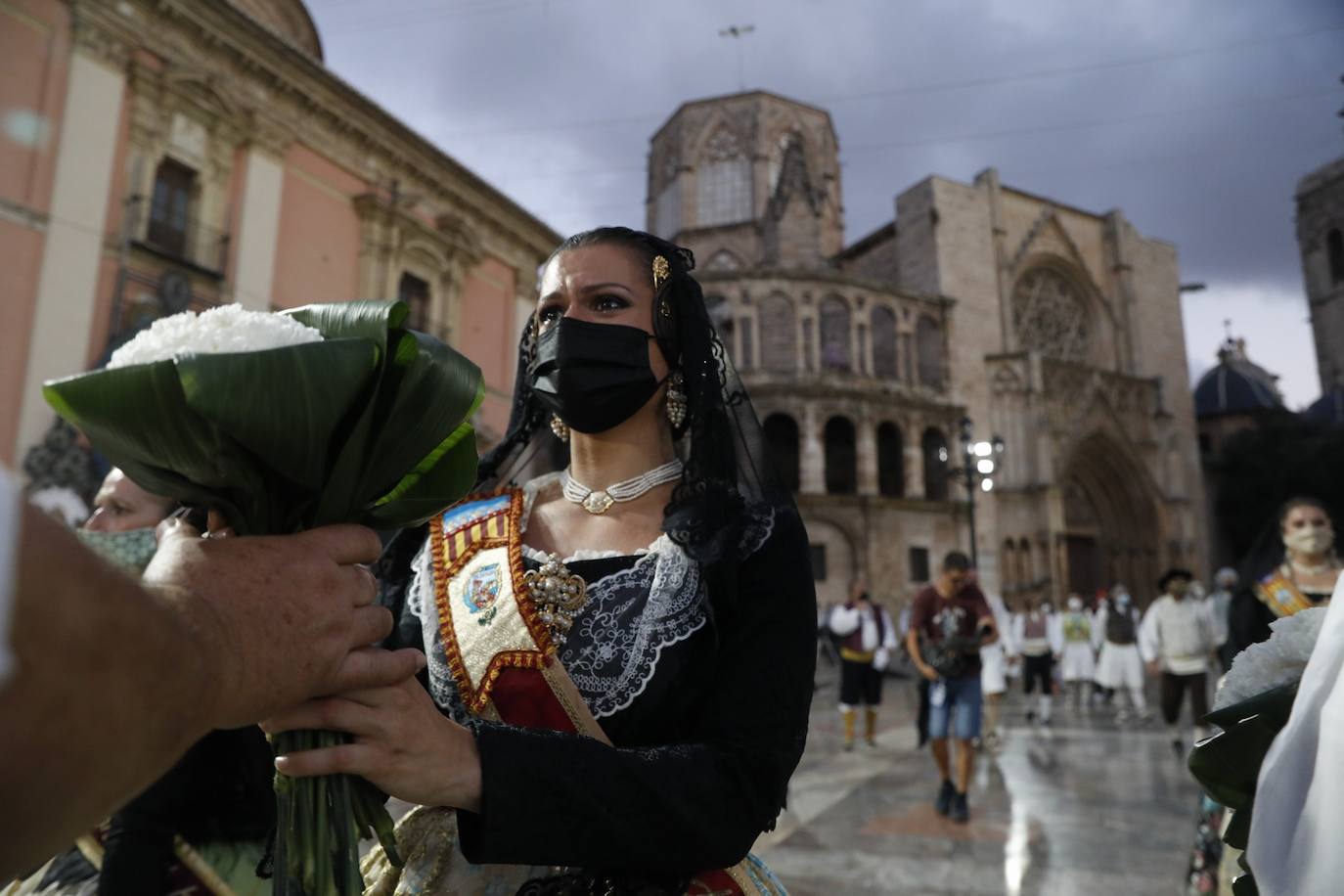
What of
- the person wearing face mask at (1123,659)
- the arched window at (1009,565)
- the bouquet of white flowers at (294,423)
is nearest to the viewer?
the bouquet of white flowers at (294,423)

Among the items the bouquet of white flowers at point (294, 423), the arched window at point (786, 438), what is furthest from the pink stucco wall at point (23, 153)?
the arched window at point (786, 438)

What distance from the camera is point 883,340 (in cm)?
3047

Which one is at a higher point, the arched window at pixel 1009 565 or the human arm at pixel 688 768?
the arched window at pixel 1009 565

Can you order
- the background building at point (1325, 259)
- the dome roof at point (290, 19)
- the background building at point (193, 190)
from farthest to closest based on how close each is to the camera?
1. the background building at point (1325, 259)
2. the dome roof at point (290, 19)
3. the background building at point (193, 190)

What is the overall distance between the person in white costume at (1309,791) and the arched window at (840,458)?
2730cm

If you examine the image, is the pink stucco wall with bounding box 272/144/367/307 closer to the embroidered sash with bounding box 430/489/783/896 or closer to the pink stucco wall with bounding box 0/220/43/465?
the pink stucco wall with bounding box 0/220/43/465

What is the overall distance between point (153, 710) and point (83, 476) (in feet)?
41.4

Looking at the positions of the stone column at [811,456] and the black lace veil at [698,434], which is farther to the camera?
the stone column at [811,456]

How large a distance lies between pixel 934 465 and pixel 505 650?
2995cm

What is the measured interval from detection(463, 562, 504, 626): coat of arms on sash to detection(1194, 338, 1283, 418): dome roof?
47762 millimetres

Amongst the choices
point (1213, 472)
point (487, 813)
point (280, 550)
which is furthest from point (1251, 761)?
point (1213, 472)

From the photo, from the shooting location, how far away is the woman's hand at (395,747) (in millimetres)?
952

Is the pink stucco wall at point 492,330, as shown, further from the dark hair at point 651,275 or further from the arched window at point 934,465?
the arched window at point 934,465

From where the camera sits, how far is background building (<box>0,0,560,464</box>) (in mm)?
10883
